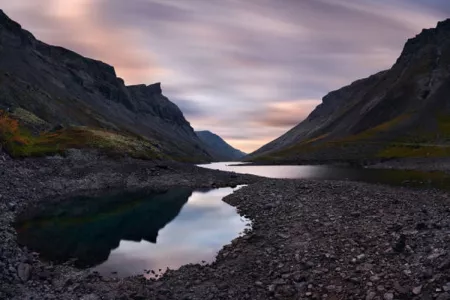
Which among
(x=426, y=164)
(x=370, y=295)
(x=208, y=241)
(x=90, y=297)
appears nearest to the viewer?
(x=370, y=295)

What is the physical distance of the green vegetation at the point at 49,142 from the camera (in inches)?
2717

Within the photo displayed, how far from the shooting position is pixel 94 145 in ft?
321

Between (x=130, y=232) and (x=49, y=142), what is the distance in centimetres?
6194

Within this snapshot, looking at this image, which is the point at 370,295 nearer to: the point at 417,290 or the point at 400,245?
the point at 417,290

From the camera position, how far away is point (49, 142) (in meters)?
89.6

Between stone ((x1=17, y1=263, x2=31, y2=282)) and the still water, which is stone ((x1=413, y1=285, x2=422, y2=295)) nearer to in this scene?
the still water

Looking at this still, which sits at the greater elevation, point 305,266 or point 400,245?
point 400,245

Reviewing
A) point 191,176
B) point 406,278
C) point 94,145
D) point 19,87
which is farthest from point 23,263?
point 19,87

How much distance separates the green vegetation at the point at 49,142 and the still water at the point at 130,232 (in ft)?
73.7

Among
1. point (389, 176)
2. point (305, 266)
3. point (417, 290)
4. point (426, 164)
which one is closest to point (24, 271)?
point (305, 266)

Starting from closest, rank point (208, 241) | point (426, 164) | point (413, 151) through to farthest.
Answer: point (208, 241) → point (426, 164) → point (413, 151)

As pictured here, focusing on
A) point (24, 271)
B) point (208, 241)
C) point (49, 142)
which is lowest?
point (208, 241)

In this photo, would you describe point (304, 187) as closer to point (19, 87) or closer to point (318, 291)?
point (318, 291)

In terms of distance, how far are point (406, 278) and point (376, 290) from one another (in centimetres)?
184
